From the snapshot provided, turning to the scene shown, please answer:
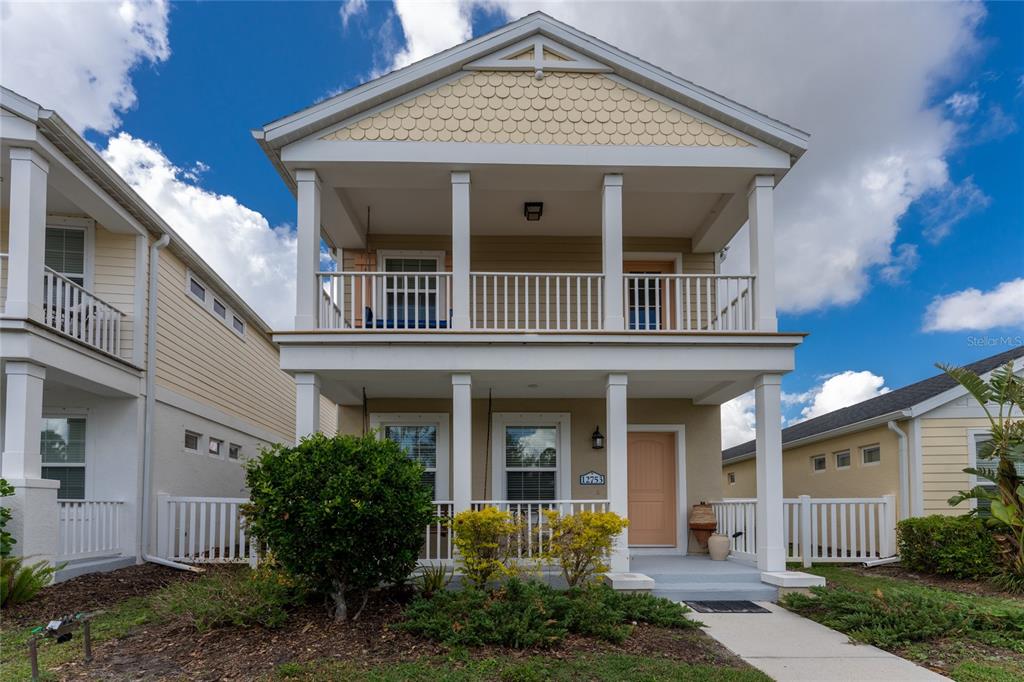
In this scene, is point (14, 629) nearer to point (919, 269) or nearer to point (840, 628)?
point (840, 628)

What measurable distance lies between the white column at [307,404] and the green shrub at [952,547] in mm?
8588

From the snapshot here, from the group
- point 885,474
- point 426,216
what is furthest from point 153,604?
point 885,474

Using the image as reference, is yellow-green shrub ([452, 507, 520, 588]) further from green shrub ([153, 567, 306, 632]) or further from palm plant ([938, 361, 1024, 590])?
palm plant ([938, 361, 1024, 590])

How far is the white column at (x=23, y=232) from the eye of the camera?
8.52m

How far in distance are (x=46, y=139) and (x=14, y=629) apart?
18.5 ft

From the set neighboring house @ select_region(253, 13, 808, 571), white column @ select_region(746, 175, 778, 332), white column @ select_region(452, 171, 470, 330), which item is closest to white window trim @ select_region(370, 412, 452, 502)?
neighboring house @ select_region(253, 13, 808, 571)

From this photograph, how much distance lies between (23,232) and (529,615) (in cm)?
740

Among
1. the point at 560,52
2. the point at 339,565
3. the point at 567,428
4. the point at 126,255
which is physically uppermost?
the point at 560,52

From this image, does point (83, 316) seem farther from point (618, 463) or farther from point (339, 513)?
point (618, 463)

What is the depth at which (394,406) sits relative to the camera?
37.9 feet

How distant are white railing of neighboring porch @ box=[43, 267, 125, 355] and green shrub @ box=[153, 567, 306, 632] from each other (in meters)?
4.37

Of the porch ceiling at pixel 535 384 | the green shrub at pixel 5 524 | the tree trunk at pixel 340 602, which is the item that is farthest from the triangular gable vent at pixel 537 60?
the green shrub at pixel 5 524

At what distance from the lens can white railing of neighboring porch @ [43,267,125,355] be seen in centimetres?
952

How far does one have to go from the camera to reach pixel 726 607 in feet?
27.0
